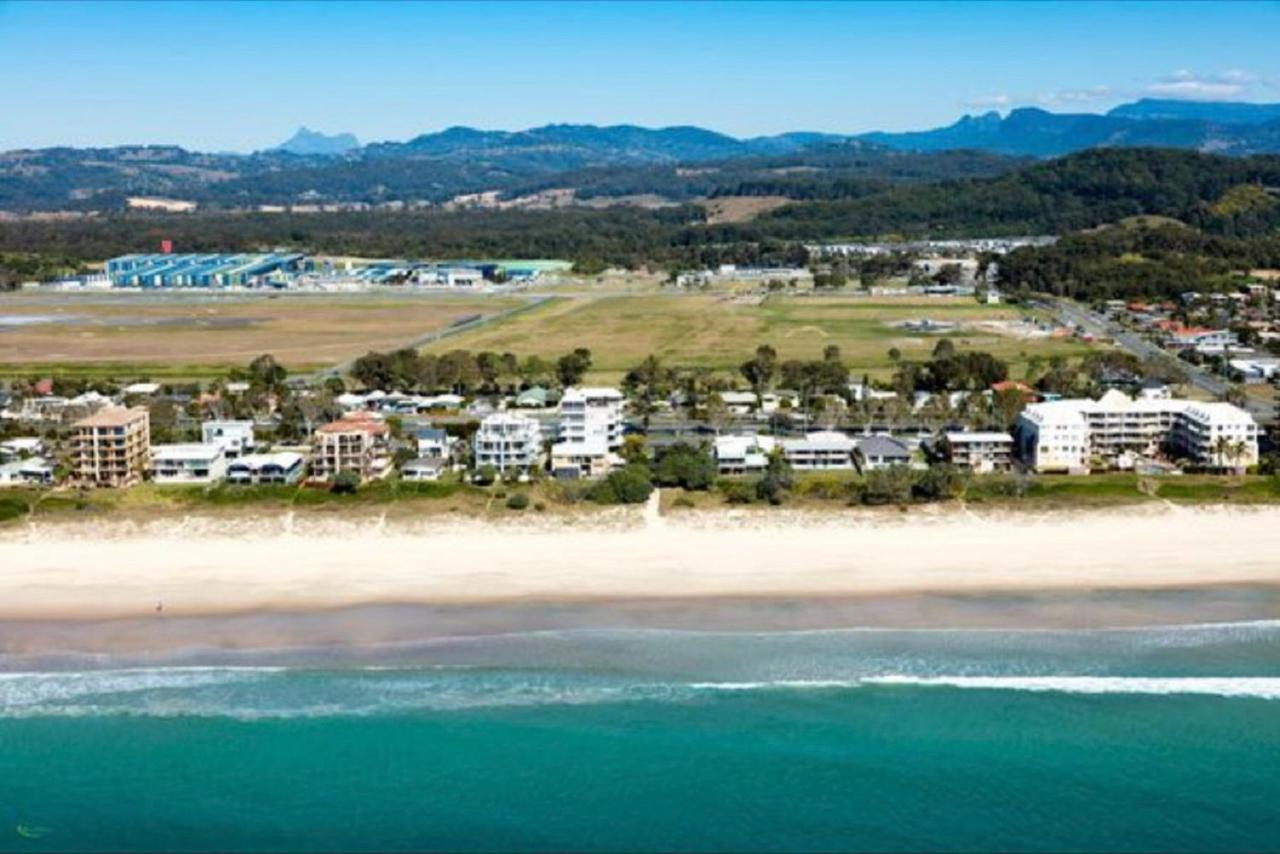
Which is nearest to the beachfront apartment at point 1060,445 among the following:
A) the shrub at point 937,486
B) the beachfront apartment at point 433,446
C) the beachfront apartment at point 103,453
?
the shrub at point 937,486

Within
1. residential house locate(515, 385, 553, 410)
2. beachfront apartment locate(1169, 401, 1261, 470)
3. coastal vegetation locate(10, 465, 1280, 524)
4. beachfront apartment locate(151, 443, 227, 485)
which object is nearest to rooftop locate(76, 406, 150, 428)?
beachfront apartment locate(151, 443, 227, 485)

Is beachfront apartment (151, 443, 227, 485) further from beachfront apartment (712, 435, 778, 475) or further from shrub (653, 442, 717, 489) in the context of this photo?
beachfront apartment (712, 435, 778, 475)

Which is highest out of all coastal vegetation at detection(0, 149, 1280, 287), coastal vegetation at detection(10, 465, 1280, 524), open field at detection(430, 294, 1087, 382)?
coastal vegetation at detection(0, 149, 1280, 287)

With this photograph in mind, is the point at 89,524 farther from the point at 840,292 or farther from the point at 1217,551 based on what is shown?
the point at 840,292

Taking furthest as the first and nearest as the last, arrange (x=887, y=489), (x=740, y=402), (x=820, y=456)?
(x=740, y=402), (x=820, y=456), (x=887, y=489)

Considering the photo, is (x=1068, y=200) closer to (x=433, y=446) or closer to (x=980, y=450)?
(x=980, y=450)

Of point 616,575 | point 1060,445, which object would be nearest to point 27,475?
point 616,575
